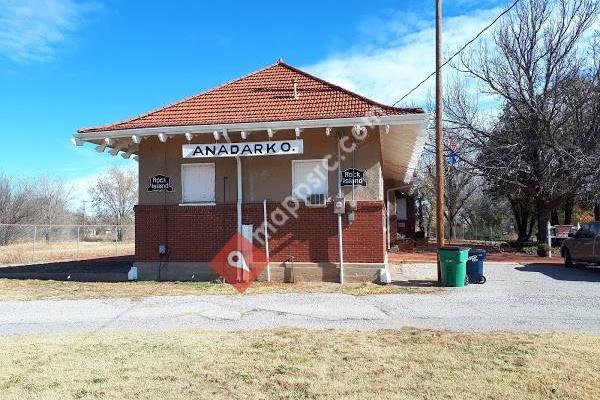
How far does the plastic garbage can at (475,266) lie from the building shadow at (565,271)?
2905mm

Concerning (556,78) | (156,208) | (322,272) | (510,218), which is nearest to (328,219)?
(322,272)

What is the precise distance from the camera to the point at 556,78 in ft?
90.6

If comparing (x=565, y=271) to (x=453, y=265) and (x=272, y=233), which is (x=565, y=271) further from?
(x=272, y=233)

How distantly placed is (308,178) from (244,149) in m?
1.94

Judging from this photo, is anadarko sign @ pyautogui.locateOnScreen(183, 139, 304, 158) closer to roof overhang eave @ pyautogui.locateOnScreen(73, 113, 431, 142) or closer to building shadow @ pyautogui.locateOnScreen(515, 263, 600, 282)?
roof overhang eave @ pyautogui.locateOnScreen(73, 113, 431, 142)

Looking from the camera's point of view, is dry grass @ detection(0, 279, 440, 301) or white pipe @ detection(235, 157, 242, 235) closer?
dry grass @ detection(0, 279, 440, 301)

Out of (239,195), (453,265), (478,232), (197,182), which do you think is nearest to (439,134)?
(453,265)

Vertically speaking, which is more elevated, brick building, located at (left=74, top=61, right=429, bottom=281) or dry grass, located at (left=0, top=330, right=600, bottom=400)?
brick building, located at (left=74, top=61, right=429, bottom=281)

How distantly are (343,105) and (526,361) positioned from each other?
32.6 ft

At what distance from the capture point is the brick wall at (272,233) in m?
14.4

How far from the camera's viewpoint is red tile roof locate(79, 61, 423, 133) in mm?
14562

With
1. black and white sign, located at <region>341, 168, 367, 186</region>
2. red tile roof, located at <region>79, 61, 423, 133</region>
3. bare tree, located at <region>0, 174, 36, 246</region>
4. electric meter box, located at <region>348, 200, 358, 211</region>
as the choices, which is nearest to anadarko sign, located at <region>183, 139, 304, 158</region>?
red tile roof, located at <region>79, 61, 423, 133</region>

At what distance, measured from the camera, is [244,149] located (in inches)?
569

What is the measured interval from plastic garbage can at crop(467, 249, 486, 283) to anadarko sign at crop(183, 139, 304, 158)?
17.6ft
